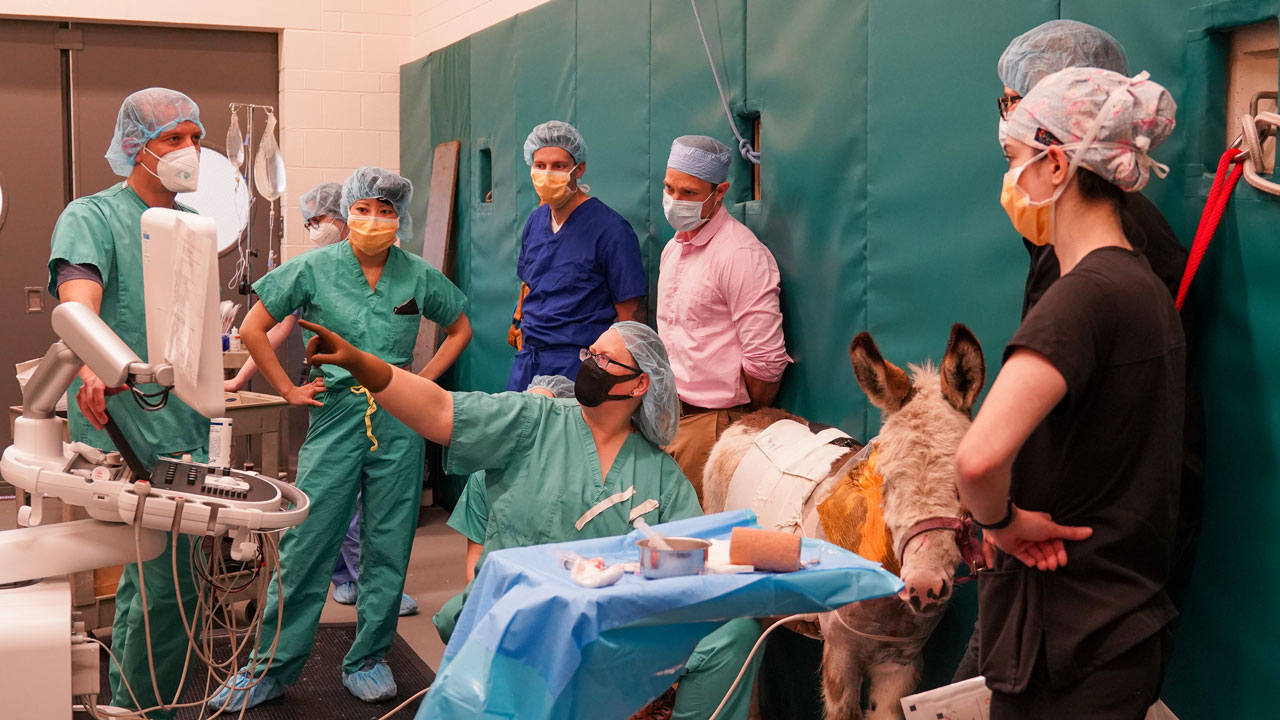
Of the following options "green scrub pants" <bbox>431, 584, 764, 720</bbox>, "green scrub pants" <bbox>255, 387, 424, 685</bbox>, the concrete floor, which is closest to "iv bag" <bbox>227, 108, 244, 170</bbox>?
the concrete floor

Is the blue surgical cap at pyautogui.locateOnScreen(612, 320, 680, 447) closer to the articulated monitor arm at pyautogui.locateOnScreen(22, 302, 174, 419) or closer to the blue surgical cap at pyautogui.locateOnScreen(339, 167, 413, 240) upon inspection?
the articulated monitor arm at pyautogui.locateOnScreen(22, 302, 174, 419)

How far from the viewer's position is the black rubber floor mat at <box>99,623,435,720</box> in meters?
3.50

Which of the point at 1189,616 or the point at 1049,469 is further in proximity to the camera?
the point at 1189,616

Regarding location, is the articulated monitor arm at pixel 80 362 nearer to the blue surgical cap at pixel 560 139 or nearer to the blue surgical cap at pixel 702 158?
the blue surgical cap at pixel 702 158

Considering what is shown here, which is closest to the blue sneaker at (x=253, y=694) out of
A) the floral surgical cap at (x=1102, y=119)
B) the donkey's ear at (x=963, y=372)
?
the donkey's ear at (x=963, y=372)

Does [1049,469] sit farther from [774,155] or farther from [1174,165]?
[774,155]

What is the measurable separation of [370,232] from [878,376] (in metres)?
2.02

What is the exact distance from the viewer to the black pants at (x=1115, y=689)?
59.8 inches

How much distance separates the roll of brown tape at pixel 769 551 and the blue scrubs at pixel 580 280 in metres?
2.13

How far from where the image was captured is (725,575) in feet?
5.69

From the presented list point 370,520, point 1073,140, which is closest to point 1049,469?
point 1073,140

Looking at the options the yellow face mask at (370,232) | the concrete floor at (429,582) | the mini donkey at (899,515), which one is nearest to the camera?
the mini donkey at (899,515)

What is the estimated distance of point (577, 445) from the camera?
2.61 metres

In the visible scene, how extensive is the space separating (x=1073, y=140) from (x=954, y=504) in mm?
832
